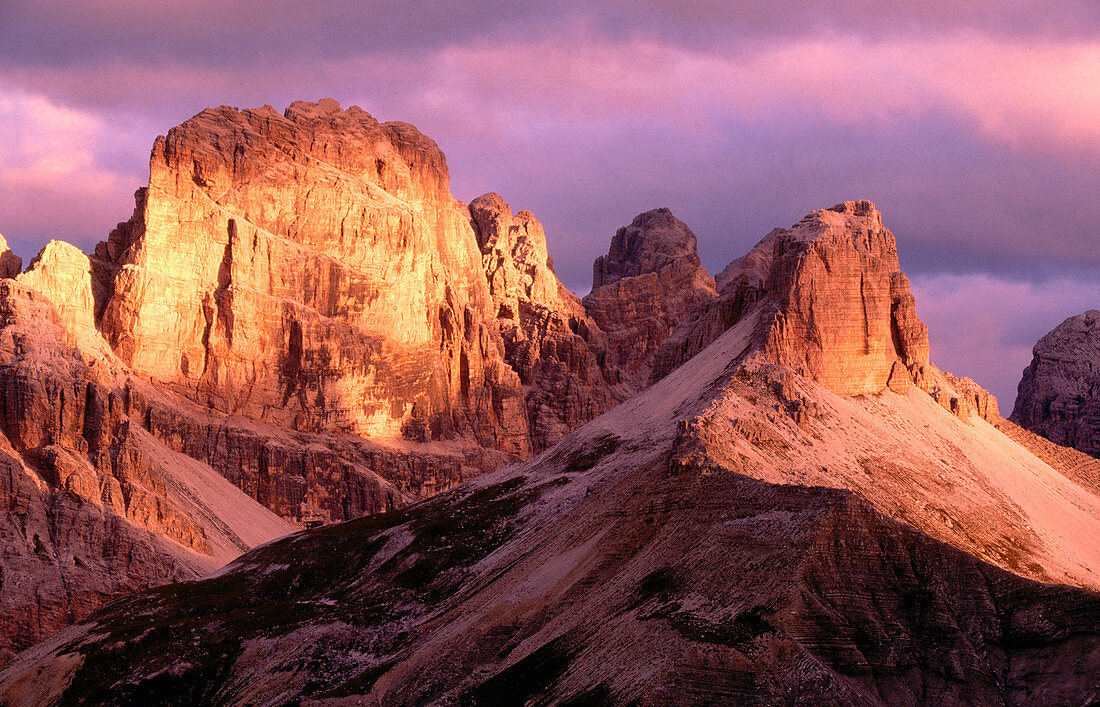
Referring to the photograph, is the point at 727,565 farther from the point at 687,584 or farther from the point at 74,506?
the point at 74,506

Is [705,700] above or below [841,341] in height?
below

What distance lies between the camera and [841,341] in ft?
486

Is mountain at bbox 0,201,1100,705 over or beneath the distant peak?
beneath

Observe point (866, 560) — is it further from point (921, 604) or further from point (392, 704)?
point (392, 704)

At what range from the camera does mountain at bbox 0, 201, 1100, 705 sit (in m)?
67.1

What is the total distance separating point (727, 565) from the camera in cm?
7681

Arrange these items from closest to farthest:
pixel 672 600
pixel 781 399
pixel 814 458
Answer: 1. pixel 672 600
2. pixel 814 458
3. pixel 781 399

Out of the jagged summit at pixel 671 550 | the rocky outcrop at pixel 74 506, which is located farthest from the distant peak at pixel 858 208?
the rocky outcrop at pixel 74 506

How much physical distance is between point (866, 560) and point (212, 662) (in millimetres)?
52393

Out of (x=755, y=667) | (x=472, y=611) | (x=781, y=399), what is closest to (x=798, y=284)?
(x=781, y=399)

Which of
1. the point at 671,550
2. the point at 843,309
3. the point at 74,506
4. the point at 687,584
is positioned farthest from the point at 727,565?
the point at 74,506

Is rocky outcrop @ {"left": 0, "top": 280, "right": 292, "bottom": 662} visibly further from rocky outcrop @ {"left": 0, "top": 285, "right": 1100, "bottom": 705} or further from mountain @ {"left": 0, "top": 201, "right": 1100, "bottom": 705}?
mountain @ {"left": 0, "top": 201, "right": 1100, "bottom": 705}

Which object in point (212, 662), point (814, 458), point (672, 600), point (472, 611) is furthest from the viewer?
point (814, 458)

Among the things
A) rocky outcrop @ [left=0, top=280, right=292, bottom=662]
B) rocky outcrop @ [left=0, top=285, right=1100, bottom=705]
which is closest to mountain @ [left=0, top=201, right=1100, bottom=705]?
rocky outcrop @ [left=0, top=285, right=1100, bottom=705]
